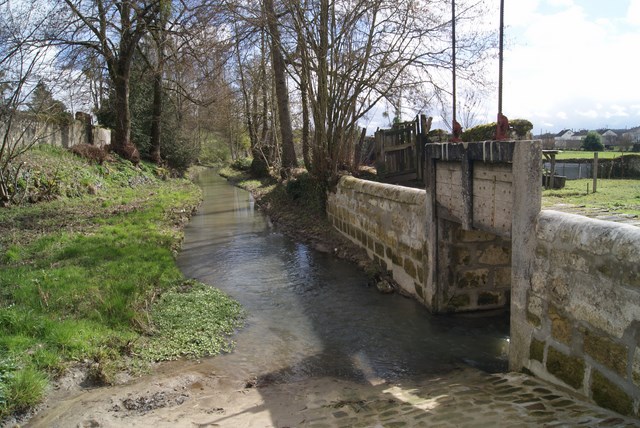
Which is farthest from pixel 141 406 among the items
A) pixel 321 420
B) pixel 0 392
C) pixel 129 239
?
pixel 129 239

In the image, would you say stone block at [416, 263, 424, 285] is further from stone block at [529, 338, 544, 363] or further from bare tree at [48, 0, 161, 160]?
bare tree at [48, 0, 161, 160]

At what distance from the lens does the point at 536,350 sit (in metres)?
4.78

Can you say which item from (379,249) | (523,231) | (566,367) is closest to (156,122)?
(379,249)

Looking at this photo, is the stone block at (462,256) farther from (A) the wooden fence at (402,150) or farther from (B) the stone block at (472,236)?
(A) the wooden fence at (402,150)

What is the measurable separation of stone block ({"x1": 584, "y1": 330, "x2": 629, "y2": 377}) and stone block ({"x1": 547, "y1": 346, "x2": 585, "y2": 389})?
0.64ft

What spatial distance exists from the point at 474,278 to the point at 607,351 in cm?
357

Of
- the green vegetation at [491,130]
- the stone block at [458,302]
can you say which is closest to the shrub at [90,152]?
the green vegetation at [491,130]

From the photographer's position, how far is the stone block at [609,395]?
3547mm

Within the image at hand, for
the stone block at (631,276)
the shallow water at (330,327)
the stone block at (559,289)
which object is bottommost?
the shallow water at (330,327)

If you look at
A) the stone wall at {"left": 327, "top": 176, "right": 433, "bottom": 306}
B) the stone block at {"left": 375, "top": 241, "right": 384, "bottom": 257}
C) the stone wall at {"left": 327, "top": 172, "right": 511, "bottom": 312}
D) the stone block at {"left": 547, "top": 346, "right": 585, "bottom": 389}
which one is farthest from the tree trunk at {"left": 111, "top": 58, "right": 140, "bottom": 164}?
the stone block at {"left": 547, "top": 346, "right": 585, "bottom": 389}

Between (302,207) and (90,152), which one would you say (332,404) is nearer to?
(302,207)

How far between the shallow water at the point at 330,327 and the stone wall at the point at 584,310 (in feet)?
3.76

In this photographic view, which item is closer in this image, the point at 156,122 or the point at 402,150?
the point at 402,150

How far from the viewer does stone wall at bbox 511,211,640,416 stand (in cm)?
354
